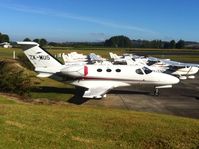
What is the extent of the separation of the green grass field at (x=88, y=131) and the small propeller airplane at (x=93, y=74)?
42.0 ft

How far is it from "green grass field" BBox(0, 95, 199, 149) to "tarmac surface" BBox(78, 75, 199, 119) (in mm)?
8131

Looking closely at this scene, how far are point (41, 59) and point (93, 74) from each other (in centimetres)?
388

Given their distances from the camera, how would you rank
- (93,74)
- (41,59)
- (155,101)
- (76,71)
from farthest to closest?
(41,59) → (93,74) → (76,71) → (155,101)

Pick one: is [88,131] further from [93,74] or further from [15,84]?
[93,74]

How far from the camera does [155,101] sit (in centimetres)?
2384

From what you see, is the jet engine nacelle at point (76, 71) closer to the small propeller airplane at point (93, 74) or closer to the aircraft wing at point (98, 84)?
the small propeller airplane at point (93, 74)

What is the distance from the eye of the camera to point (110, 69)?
26.0m

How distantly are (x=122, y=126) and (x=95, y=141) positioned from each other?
183 centimetres

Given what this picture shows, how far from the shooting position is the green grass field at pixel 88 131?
9.19m

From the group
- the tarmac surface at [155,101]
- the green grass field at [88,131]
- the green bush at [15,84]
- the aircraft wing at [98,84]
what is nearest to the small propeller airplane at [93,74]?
the aircraft wing at [98,84]

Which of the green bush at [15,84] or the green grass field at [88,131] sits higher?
the green grass field at [88,131]

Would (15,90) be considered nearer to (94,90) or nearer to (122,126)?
(94,90)

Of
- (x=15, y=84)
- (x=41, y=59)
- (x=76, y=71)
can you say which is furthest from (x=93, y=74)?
(x=15, y=84)

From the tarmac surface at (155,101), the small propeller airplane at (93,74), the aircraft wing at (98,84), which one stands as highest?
the small propeller airplane at (93,74)
